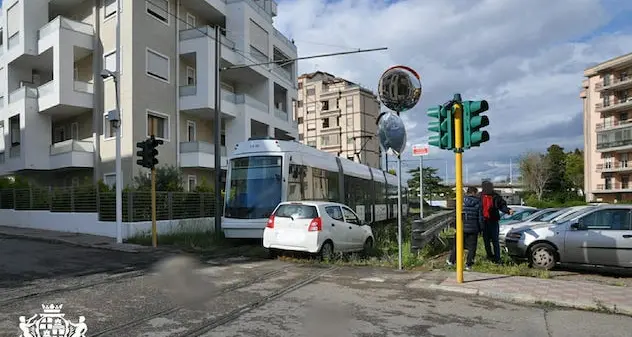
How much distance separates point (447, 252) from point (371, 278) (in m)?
5.21

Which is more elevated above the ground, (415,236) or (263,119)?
(263,119)

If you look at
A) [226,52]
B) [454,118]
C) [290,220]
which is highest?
[226,52]

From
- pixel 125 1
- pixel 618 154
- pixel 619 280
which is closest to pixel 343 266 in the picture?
pixel 619 280

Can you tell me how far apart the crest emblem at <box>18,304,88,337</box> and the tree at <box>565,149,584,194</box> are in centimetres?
7788

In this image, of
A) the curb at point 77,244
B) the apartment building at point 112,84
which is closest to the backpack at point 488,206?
the curb at point 77,244

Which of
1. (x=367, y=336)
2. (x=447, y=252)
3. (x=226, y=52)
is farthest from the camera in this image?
(x=226, y=52)

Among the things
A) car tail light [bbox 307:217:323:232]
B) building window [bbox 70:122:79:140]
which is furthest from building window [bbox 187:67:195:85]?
car tail light [bbox 307:217:323:232]

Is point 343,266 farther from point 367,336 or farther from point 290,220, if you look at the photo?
point 367,336

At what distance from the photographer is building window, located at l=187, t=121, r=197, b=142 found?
2741 cm

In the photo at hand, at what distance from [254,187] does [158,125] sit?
1269 cm

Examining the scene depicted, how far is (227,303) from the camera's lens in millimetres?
7047

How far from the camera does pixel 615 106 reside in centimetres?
6531

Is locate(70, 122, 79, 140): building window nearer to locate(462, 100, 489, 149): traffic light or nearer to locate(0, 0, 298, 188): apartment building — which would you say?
locate(0, 0, 298, 188): apartment building

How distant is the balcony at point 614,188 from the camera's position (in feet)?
214
